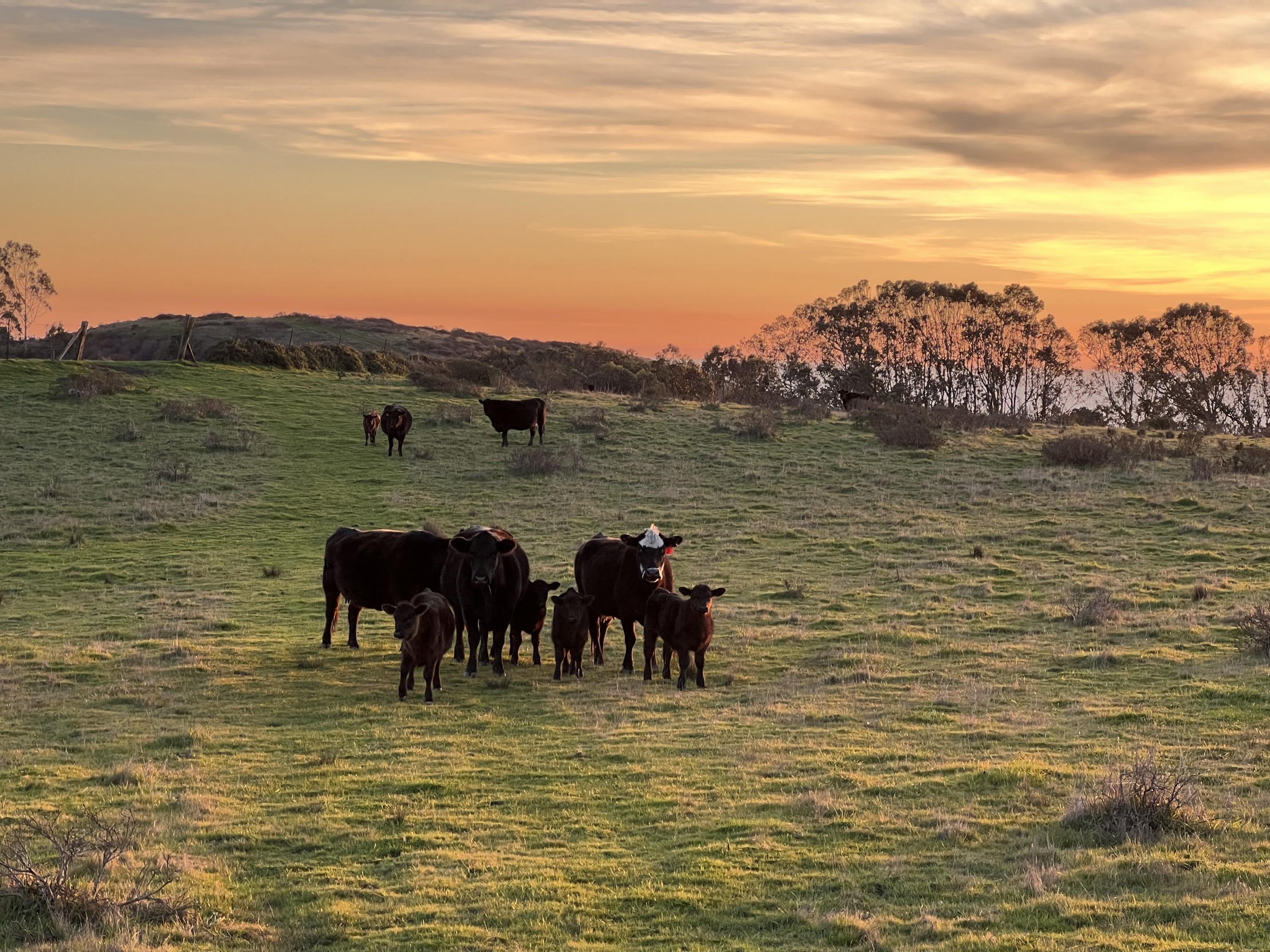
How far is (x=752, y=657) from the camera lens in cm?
1678

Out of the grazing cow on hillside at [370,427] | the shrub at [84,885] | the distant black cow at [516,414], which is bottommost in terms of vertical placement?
the shrub at [84,885]

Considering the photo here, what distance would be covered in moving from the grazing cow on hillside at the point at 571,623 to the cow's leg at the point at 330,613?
149 inches

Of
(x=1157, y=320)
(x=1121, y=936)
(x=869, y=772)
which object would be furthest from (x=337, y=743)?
(x=1157, y=320)

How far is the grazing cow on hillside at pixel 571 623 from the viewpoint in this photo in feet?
50.4

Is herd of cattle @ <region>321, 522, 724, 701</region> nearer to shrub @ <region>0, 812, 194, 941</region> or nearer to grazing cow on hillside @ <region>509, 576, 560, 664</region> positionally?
grazing cow on hillside @ <region>509, 576, 560, 664</region>

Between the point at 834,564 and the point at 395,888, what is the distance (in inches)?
667

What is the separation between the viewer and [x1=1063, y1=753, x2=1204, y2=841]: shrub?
29.9ft

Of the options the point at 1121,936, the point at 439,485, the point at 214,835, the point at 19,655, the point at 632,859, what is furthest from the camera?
the point at 439,485

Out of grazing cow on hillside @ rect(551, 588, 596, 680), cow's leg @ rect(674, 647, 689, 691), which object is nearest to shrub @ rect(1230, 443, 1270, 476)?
cow's leg @ rect(674, 647, 689, 691)

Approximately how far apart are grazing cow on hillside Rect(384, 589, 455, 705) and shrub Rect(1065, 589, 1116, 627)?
31.8 feet

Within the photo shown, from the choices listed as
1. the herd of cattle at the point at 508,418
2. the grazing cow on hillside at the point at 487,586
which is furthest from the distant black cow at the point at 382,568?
the herd of cattle at the point at 508,418

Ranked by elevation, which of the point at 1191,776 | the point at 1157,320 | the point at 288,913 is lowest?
the point at 288,913

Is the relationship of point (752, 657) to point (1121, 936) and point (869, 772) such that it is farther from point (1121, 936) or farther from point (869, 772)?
point (1121, 936)

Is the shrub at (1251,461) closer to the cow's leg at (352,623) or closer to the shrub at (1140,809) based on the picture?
the cow's leg at (352,623)
